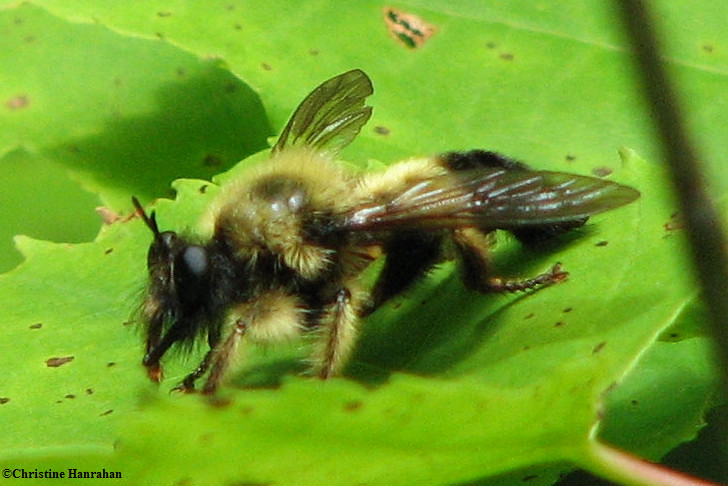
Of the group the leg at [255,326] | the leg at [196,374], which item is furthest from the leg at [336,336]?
the leg at [196,374]

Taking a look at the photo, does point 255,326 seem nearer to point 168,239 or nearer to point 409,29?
point 168,239

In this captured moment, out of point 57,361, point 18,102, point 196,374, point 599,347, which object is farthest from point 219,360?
point 18,102

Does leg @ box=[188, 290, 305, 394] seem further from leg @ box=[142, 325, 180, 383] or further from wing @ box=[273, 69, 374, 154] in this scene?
wing @ box=[273, 69, 374, 154]

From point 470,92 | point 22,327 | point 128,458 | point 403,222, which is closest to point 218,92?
point 470,92

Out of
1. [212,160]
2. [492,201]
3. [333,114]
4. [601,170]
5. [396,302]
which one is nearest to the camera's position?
[492,201]

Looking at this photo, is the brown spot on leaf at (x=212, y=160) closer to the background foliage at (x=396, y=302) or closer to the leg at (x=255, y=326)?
the background foliage at (x=396, y=302)

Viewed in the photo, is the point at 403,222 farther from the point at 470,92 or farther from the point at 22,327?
the point at 470,92

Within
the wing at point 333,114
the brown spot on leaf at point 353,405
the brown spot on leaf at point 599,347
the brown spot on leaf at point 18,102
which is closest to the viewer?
the brown spot on leaf at point 353,405

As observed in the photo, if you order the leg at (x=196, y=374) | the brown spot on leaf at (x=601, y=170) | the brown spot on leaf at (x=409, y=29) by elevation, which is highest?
the brown spot on leaf at (x=409, y=29)
